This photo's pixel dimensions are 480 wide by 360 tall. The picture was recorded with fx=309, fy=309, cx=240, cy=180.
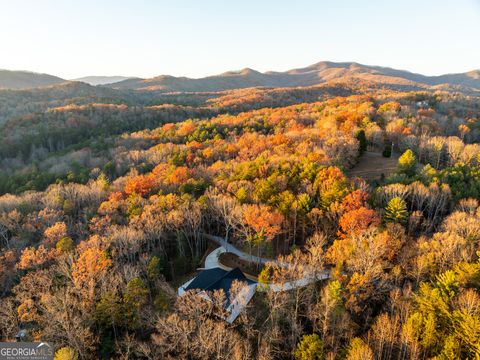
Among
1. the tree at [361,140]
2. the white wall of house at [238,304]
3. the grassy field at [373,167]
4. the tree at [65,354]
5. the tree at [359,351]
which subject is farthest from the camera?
the tree at [361,140]

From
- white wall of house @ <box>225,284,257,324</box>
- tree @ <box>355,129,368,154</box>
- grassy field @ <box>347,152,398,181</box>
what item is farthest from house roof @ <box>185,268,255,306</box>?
tree @ <box>355,129,368,154</box>

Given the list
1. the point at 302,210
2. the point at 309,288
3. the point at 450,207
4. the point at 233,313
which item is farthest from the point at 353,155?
the point at 233,313

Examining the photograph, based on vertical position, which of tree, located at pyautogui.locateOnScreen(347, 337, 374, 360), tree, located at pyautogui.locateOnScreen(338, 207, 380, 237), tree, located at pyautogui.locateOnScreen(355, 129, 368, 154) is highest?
tree, located at pyautogui.locateOnScreen(355, 129, 368, 154)

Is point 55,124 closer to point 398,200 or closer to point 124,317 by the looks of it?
point 124,317

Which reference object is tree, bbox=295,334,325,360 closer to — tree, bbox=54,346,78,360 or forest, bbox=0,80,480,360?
forest, bbox=0,80,480,360

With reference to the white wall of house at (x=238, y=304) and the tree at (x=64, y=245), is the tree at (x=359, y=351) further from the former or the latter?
the tree at (x=64, y=245)

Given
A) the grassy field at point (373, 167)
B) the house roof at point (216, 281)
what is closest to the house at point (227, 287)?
the house roof at point (216, 281)

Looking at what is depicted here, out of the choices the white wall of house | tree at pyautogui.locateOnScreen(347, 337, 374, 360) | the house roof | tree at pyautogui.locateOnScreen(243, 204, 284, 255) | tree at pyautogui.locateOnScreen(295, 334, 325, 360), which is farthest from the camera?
tree at pyautogui.locateOnScreen(243, 204, 284, 255)
